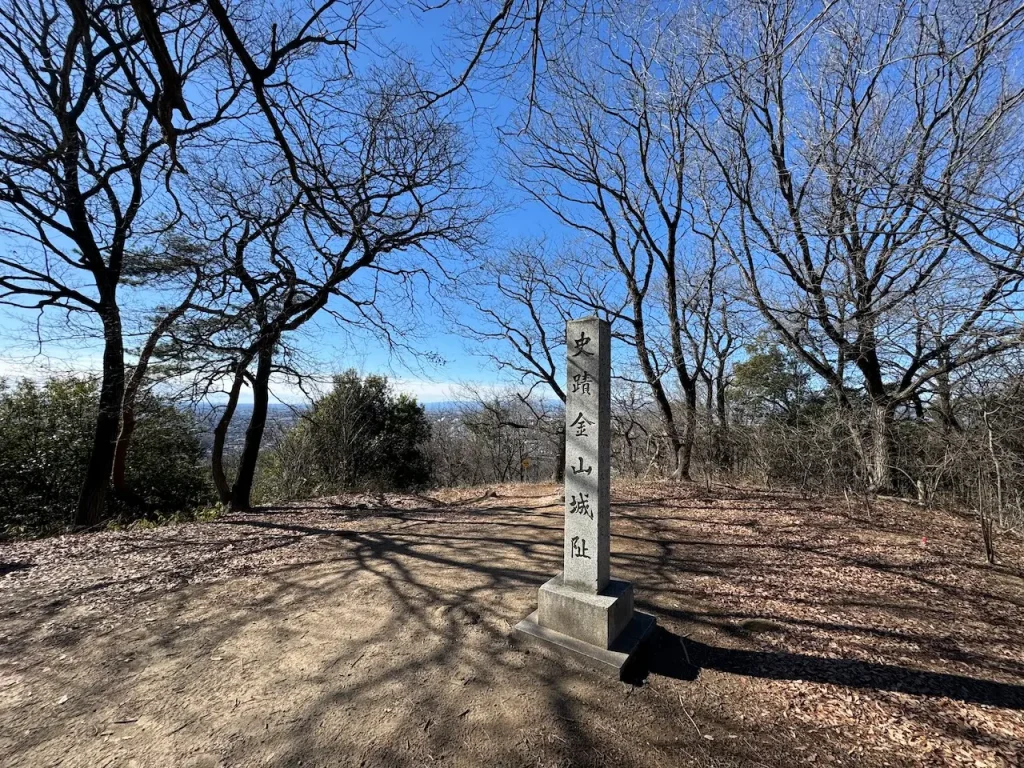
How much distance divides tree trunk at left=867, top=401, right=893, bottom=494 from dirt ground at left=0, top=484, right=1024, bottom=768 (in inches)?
73.2

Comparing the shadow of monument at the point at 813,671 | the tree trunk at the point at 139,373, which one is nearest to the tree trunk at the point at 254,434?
the tree trunk at the point at 139,373

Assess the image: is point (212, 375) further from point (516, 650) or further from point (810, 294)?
point (810, 294)

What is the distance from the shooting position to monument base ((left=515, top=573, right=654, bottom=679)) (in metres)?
2.82

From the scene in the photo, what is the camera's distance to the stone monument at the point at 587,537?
2.97 metres

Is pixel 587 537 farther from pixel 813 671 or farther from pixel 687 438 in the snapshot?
pixel 687 438

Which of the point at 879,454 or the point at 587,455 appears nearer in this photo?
the point at 587,455

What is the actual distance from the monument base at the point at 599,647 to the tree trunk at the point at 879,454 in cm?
618

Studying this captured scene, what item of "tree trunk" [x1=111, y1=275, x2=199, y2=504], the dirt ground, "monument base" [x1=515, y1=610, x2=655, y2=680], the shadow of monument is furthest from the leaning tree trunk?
the shadow of monument

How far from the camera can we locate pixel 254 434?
7945 millimetres

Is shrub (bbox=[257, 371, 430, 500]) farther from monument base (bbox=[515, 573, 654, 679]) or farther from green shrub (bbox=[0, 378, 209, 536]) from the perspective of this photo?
monument base (bbox=[515, 573, 654, 679])

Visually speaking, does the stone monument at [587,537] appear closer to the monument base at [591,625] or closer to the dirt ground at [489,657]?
the monument base at [591,625]

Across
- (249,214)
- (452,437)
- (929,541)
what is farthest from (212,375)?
(452,437)

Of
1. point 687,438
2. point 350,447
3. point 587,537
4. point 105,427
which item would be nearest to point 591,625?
point 587,537

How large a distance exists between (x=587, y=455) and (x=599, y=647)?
1290 millimetres
